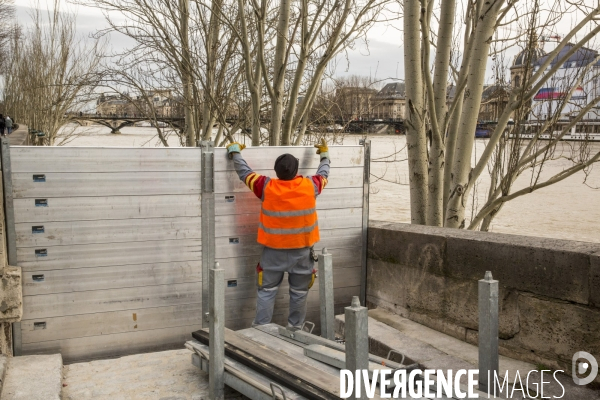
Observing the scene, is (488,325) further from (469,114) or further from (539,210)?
(539,210)

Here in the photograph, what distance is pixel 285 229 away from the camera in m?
5.93

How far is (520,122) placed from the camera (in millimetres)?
8227

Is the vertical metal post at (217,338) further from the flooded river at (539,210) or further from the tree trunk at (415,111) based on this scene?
the flooded river at (539,210)

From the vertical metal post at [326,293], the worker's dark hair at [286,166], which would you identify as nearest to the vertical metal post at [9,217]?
the worker's dark hair at [286,166]

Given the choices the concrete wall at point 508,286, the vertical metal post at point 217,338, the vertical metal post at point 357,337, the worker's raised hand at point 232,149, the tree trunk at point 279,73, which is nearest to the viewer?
the vertical metal post at point 357,337

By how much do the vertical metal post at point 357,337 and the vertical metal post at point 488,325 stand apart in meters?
1.00

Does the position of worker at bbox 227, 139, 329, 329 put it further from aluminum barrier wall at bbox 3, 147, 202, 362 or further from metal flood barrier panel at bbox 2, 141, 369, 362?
aluminum barrier wall at bbox 3, 147, 202, 362

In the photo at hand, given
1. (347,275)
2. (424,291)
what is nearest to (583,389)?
(424,291)

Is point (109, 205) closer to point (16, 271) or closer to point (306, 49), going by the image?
point (16, 271)

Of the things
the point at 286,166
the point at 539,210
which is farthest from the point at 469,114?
the point at 539,210

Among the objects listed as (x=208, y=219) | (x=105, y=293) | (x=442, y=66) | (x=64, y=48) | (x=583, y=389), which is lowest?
(x=583, y=389)

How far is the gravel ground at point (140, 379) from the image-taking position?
15.9 ft

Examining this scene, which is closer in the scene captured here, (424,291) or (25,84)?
(424,291)

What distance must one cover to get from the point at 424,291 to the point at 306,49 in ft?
15.2
